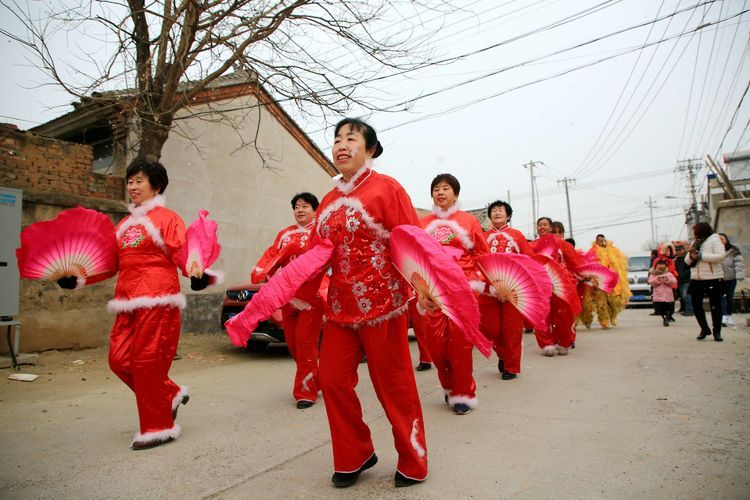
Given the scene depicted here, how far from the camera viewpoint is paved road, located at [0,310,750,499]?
2.51m

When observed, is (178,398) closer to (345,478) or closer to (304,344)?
(304,344)

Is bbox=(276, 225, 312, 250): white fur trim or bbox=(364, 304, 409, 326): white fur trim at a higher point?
bbox=(276, 225, 312, 250): white fur trim

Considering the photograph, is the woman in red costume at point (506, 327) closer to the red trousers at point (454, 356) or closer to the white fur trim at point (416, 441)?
the red trousers at point (454, 356)

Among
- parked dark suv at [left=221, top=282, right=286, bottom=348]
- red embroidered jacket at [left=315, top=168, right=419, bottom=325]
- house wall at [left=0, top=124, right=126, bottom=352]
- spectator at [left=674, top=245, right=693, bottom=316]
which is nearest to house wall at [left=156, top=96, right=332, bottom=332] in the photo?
house wall at [left=0, top=124, right=126, bottom=352]

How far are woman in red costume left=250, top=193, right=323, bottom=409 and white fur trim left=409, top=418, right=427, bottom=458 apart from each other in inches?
77.5

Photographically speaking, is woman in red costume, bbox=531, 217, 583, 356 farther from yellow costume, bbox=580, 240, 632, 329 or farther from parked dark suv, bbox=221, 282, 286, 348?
parked dark suv, bbox=221, 282, 286, 348

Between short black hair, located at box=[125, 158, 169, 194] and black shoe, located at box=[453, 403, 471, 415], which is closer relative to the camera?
short black hair, located at box=[125, 158, 169, 194]

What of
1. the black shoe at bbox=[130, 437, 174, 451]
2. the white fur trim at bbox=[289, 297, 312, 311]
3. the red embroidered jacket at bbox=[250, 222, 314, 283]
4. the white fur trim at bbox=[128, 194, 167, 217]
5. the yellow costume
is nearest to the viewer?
the white fur trim at bbox=[289, 297, 312, 311]

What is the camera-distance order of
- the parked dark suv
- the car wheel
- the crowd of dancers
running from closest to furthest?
the crowd of dancers
the parked dark suv
the car wheel

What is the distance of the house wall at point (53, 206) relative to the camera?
23.3 feet

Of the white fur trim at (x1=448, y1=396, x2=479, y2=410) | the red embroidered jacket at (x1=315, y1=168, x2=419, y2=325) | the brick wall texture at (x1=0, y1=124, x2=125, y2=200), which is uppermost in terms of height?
the brick wall texture at (x1=0, y1=124, x2=125, y2=200)

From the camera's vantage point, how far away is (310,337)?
4754 millimetres

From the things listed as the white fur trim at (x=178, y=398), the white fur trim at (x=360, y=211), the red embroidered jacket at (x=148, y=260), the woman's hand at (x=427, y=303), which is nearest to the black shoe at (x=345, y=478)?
the woman's hand at (x=427, y=303)

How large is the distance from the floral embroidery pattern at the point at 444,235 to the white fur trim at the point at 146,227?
229 centimetres
